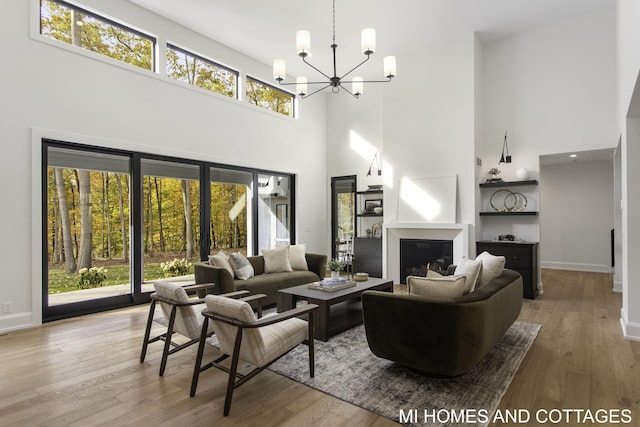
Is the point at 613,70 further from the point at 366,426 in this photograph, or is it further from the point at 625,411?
the point at 366,426

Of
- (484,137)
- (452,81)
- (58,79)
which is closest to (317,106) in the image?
(452,81)

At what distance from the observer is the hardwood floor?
2.26m

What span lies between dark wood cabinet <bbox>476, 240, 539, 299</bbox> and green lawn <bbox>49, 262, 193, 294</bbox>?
5.09 m

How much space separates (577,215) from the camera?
8.02m

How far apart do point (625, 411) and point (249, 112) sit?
6398 mm

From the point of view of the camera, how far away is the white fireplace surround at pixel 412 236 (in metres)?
5.98

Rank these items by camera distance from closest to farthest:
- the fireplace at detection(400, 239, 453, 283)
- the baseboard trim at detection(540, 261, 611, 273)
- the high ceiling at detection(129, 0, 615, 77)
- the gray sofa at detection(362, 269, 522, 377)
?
the gray sofa at detection(362, 269, 522, 377), the high ceiling at detection(129, 0, 615, 77), the fireplace at detection(400, 239, 453, 283), the baseboard trim at detection(540, 261, 611, 273)

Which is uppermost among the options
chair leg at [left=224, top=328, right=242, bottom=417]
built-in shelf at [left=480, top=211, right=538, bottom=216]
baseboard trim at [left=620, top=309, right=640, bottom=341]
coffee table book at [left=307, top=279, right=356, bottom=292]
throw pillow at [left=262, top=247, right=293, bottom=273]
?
built-in shelf at [left=480, top=211, right=538, bottom=216]

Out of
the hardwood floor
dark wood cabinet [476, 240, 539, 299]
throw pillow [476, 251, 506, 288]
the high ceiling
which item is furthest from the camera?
dark wood cabinet [476, 240, 539, 299]

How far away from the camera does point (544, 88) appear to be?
582 cm

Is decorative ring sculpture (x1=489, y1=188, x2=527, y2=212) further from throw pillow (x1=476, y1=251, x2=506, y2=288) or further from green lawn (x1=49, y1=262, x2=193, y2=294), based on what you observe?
green lawn (x1=49, y1=262, x2=193, y2=294)

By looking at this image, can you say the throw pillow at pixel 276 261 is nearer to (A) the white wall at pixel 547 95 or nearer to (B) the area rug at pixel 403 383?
(B) the area rug at pixel 403 383

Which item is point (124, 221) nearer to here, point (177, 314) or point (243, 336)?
point (177, 314)

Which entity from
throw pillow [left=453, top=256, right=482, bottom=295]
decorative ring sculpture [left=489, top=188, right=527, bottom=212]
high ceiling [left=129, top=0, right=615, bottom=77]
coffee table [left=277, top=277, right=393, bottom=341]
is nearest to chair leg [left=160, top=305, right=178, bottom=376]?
coffee table [left=277, top=277, right=393, bottom=341]
